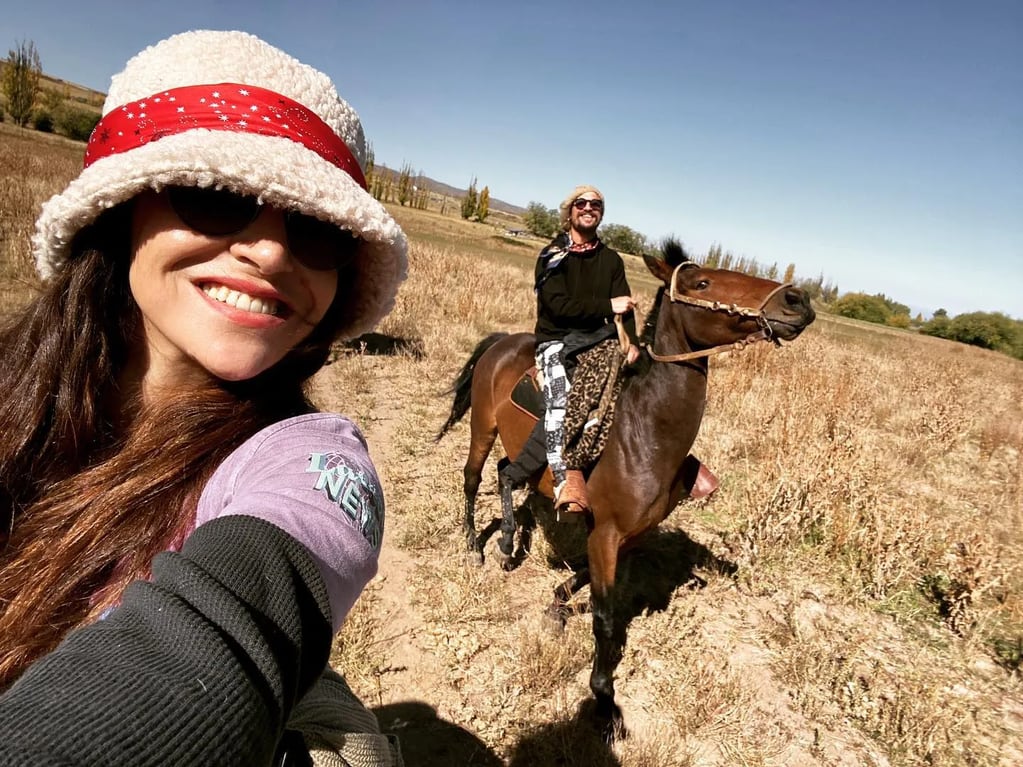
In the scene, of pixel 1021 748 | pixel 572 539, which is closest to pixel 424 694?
pixel 572 539

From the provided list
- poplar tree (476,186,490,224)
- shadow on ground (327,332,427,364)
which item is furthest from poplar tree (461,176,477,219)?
shadow on ground (327,332,427,364)

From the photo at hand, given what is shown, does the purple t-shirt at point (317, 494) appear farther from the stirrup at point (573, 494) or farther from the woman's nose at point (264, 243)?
the stirrup at point (573, 494)

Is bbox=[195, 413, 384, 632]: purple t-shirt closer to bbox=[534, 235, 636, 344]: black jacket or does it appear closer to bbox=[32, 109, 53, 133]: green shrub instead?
bbox=[534, 235, 636, 344]: black jacket

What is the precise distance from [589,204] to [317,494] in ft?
10.5

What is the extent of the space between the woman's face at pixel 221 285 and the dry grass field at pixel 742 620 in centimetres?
248

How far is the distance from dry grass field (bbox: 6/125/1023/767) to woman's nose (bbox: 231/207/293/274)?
8.67 feet

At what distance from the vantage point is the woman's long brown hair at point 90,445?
3.11 feet

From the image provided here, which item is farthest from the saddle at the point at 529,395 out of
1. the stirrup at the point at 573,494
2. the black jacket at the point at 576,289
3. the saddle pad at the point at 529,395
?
the stirrup at the point at 573,494

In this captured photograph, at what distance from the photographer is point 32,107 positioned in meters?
35.4

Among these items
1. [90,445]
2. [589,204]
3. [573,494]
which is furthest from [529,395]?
[90,445]

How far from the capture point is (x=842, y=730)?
2.71 meters

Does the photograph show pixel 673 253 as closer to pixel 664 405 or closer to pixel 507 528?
pixel 664 405

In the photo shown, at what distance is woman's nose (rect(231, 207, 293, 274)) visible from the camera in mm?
928

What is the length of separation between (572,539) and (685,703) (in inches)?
63.1
